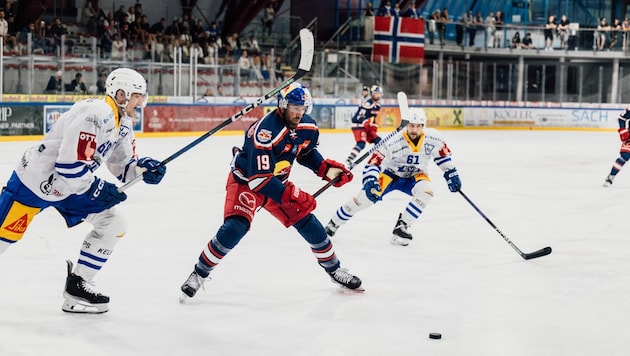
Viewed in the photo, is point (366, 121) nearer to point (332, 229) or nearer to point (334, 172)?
point (332, 229)

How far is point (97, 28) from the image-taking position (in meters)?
18.8

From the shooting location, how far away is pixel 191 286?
176 inches

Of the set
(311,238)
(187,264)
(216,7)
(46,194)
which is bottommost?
(187,264)

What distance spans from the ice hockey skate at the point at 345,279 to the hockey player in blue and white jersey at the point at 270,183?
0.15 m

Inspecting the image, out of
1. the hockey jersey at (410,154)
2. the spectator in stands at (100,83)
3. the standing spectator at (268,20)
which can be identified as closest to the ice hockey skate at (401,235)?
the hockey jersey at (410,154)

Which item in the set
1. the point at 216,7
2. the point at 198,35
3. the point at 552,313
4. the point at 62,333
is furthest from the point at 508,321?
the point at 216,7

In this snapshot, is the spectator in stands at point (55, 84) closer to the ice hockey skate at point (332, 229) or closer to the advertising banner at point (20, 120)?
the advertising banner at point (20, 120)

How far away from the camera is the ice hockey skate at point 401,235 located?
21.2 feet

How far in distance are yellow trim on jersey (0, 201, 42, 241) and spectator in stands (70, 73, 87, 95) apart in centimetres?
1255

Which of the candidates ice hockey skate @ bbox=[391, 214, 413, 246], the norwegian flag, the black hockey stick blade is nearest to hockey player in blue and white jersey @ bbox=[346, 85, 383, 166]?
ice hockey skate @ bbox=[391, 214, 413, 246]

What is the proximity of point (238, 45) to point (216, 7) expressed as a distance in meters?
2.85

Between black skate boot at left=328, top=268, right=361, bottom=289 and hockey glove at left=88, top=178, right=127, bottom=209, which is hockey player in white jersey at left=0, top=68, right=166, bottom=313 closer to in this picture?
hockey glove at left=88, top=178, right=127, bottom=209

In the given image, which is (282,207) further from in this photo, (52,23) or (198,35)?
(198,35)

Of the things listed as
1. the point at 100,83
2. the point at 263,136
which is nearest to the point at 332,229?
the point at 263,136
